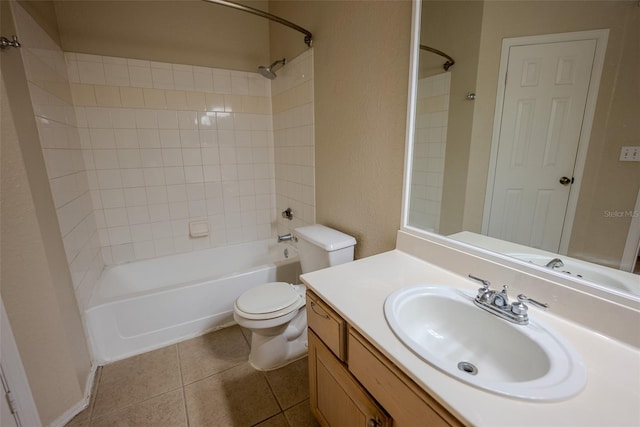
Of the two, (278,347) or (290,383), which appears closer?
(290,383)

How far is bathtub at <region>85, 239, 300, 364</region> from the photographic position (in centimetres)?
172

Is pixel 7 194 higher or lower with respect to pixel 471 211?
higher

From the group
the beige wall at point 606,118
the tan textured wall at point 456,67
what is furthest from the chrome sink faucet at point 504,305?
the tan textured wall at point 456,67

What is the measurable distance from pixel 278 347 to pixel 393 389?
3.59 ft

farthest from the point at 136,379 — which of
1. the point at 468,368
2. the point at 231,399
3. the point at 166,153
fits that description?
the point at 468,368

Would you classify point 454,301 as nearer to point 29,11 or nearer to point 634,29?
point 634,29

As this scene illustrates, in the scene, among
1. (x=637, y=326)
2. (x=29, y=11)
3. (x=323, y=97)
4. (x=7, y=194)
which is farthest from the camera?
(x=323, y=97)

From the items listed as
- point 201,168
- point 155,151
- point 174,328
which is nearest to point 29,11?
point 155,151

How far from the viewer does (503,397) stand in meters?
0.56

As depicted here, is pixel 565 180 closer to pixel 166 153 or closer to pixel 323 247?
pixel 323 247

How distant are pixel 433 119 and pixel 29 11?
2.05 meters

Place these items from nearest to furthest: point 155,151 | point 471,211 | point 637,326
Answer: point 637,326 < point 471,211 < point 155,151

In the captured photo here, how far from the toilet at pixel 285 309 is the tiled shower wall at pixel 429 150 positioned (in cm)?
46

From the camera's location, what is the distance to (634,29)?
75cm
